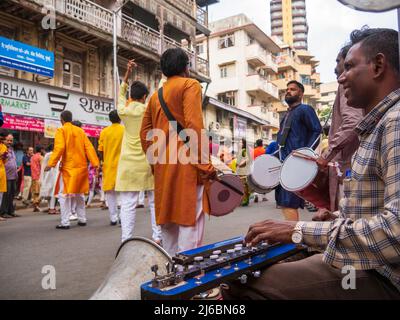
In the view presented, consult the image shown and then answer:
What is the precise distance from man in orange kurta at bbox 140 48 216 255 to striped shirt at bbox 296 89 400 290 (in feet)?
5.32

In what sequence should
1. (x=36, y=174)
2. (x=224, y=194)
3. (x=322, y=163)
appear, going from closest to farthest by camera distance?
(x=322, y=163) < (x=224, y=194) < (x=36, y=174)

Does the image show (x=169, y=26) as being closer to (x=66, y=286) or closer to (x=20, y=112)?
(x=20, y=112)

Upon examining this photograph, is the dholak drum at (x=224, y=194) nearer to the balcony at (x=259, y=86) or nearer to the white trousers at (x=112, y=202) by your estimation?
the white trousers at (x=112, y=202)

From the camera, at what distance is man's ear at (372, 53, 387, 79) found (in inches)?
53.1

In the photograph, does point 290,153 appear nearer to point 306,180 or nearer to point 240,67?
point 306,180

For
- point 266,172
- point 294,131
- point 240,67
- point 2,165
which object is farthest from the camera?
point 240,67

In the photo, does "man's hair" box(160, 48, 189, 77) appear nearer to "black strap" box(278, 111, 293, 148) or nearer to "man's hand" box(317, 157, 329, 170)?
"man's hand" box(317, 157, 329, 170)

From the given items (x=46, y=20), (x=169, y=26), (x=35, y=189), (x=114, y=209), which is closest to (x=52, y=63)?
(x=46, y=20)

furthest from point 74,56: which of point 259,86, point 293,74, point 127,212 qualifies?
point 293,74

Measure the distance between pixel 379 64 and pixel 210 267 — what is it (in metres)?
0.98

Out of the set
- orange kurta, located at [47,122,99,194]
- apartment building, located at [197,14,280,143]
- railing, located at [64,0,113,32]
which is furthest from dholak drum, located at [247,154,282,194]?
apartment building, located at [197,14,280,143]

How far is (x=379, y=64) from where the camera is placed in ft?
4.45

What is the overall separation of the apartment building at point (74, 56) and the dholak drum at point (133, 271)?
1037 centimetres

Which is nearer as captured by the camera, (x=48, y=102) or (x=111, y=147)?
(x=111, y=147)
